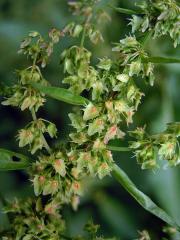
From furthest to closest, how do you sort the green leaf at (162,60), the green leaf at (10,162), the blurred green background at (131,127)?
the blurred green background at (131,127) < the green leaf at (10,162) < the green leaf at (162,60)

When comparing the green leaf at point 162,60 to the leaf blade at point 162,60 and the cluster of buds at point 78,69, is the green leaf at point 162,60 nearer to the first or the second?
the leaf blade at point 162,60

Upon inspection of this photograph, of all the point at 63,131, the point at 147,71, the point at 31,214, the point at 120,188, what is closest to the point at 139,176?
the point at 120,188

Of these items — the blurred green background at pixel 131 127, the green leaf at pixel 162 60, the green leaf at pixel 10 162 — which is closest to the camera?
the green leaf at pixel 162 60

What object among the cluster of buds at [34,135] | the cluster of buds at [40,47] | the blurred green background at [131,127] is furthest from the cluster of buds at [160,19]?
the blurred green background at [131,127]

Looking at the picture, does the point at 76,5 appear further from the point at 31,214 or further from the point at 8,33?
the point at 8,33

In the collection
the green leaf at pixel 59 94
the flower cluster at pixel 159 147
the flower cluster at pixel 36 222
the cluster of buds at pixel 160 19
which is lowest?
the flower cluster at pixel 36 222

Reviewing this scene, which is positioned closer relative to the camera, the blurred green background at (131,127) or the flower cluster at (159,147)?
the flower cluster at (159,147)
